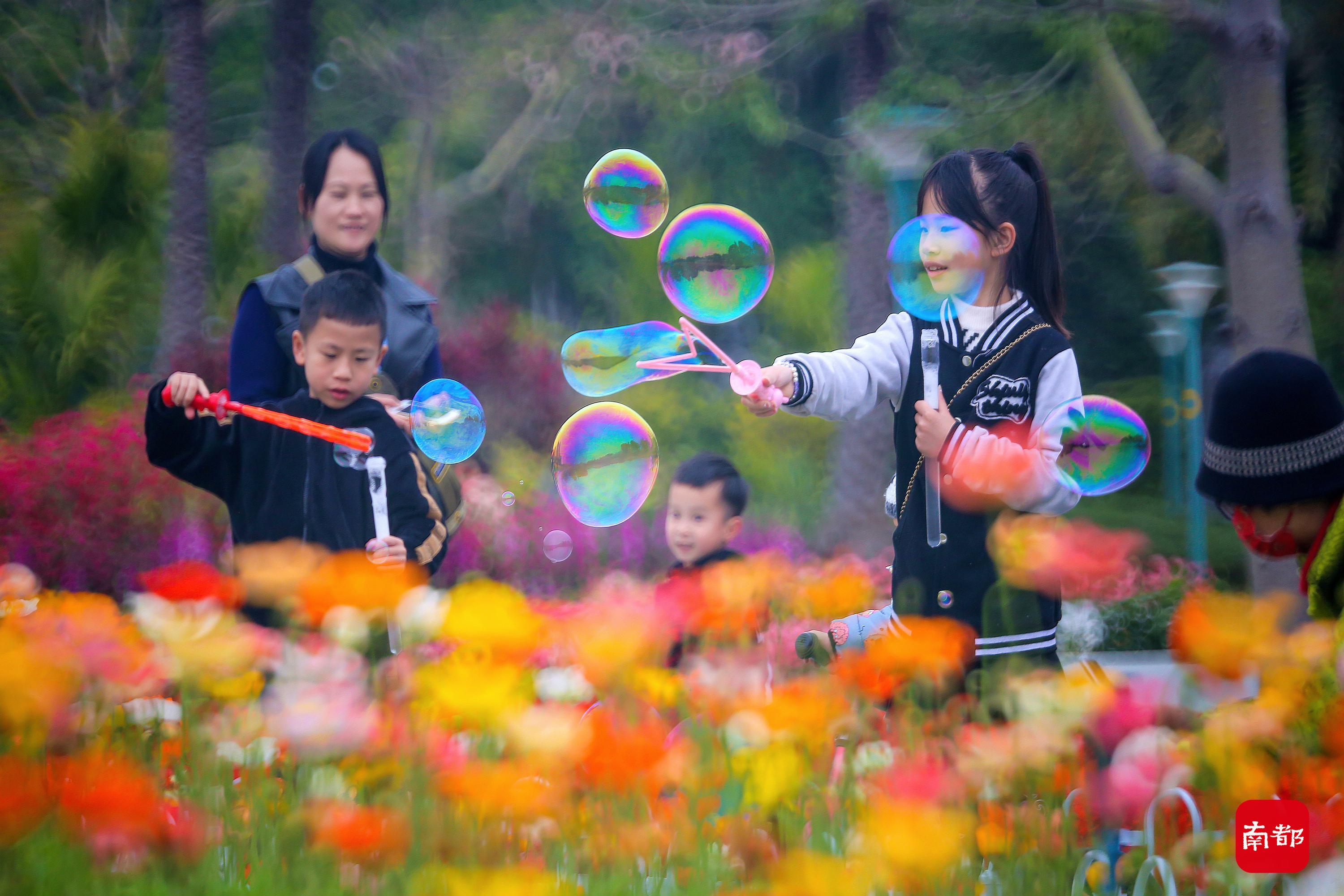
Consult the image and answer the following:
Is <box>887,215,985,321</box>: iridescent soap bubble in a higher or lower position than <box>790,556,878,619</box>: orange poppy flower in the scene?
higher

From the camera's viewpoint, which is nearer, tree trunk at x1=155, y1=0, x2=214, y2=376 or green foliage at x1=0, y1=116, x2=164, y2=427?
tree trunk at x1=155, y1=0, x2=214, y2=376

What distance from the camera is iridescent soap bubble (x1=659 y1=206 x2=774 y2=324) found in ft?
9.73

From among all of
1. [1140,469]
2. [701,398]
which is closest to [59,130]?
[701,398]

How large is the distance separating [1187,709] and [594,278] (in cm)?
2202

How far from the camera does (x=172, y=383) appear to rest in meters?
2.41

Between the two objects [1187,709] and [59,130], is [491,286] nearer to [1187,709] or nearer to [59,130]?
[59,130]

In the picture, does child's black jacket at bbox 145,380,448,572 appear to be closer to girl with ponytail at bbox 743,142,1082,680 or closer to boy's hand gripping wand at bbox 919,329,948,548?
girl with ponytail at bbox 743,142,1082,680

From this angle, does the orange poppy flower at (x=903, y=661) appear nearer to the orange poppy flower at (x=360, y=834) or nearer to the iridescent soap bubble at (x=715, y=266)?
the orange poppy flower at (x=360, y=834)

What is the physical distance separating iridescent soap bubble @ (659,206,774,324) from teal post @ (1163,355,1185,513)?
29.3 feet

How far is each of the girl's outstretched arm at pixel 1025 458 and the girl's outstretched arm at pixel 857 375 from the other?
0.21 metres

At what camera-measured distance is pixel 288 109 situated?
8.53 m

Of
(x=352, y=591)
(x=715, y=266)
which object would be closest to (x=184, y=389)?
(x=352, y=591)

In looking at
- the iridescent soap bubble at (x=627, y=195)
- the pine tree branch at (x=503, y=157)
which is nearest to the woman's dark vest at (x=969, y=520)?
the iridescent soap bubble at (x=627, y=195)

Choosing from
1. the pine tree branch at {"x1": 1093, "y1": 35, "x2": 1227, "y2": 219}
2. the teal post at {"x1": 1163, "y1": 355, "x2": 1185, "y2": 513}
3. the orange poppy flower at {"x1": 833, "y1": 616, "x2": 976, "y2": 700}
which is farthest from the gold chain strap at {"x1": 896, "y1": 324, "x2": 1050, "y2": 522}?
the teal post at {"x1": 1163, "y1": 355, "x2": 1185, "y2": 513}
